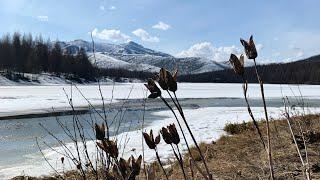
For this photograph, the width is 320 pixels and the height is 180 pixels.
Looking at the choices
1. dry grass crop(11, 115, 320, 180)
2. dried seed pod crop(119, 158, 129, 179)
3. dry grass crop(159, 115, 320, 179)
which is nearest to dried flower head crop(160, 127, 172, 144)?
dried seed pod crop(119, 158, 129, 179)

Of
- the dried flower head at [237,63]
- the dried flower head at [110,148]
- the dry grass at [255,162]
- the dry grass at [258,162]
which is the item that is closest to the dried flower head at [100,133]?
the dried flower head at [110,148]

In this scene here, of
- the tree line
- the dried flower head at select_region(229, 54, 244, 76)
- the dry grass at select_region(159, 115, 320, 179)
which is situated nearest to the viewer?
the dried flower head at select_region(229, 54, 244, 76)

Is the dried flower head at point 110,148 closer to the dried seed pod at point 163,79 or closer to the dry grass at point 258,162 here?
the dried seed pod at point 163,79

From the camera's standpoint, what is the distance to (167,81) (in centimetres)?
105

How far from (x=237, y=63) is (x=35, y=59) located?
78.6m

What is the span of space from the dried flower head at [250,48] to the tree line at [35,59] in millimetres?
73603

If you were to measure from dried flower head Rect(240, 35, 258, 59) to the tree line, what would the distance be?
7360 centimetres

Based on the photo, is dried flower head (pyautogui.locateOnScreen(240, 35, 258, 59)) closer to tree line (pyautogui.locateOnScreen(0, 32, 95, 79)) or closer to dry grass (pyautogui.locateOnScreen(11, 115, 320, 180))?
dry grass (pyautogui.locateOnScreen(11, 115, 320, 180))

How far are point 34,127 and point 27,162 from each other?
8.26m

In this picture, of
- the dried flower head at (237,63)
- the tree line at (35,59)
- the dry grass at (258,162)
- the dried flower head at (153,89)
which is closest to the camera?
the dried flower head at (237,63)

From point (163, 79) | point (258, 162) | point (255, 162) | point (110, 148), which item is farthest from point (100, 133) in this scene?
point (255, 162)

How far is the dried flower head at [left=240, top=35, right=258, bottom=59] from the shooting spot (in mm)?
1019

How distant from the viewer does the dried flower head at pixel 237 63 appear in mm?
999

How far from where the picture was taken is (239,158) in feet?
21.6
